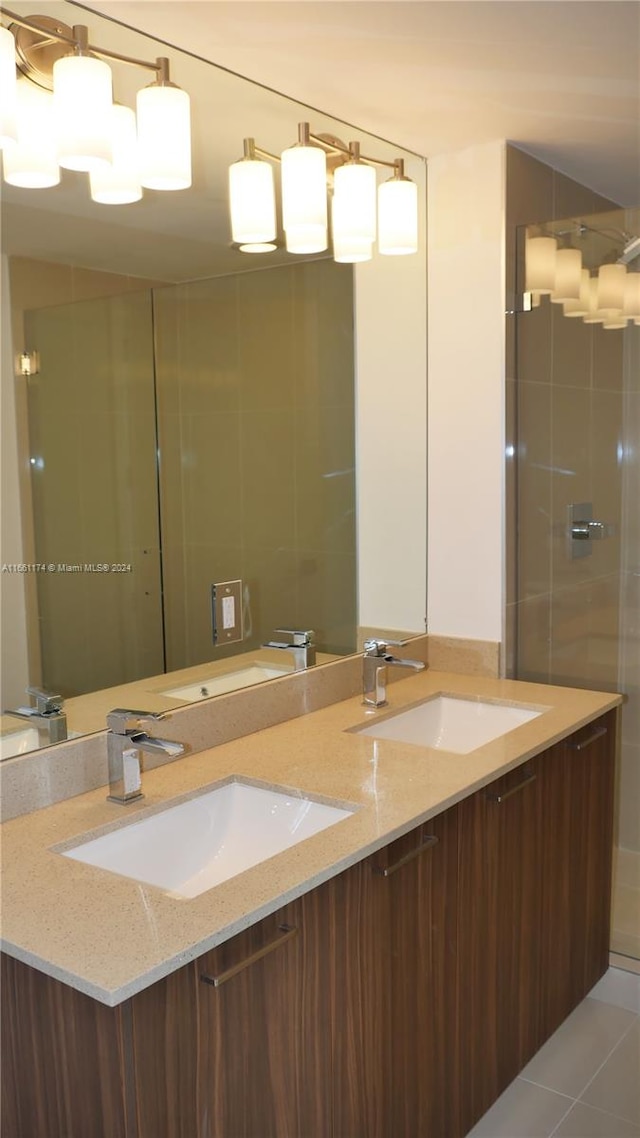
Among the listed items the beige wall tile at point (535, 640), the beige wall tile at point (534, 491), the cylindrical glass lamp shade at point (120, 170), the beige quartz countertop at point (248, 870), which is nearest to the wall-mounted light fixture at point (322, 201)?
the cylindrical glass lamp shade at point (120, 170)

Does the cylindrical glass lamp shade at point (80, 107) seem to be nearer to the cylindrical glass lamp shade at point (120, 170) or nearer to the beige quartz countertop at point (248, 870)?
the cylindrical glass lamp shade at point (120, 170)

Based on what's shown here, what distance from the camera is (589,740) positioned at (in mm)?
2396

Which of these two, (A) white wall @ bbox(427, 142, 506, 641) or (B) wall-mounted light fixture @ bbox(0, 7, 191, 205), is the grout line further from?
(B) wall-mounted light fixture @ bbox(0, 7, 191, 205)

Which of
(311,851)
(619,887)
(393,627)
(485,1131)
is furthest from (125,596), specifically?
(619,887)

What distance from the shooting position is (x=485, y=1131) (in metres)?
2.09

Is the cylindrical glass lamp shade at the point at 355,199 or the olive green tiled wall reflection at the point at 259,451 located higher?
the cylindrical glass lamp shade at the point at 355,199

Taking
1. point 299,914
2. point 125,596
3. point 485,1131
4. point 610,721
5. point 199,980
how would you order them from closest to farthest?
point 199,980
point 299,914
point 125,596
point 485,1131
point 610,721

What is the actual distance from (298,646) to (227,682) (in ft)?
0.90

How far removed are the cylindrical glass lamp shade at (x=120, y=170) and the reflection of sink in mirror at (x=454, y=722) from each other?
1343 millimetres

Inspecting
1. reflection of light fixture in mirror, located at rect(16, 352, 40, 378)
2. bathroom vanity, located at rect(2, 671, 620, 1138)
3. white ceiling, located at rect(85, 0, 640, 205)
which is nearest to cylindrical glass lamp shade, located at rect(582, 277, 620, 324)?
white ceiling, located at rect(85, 0, 640, 205)

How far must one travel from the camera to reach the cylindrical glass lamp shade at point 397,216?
2400 mm

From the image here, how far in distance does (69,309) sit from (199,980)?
3.90 ft

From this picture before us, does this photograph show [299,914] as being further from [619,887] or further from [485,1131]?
[619,887]

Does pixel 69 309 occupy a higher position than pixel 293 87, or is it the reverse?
pixel 293 87
